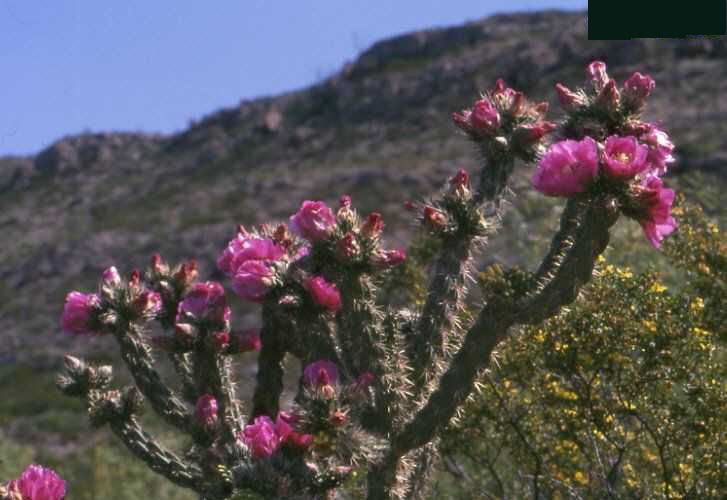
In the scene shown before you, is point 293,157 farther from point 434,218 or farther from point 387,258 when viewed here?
point 387,258

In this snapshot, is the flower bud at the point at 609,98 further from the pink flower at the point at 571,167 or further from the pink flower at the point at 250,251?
the pink flower at the point at 250,251

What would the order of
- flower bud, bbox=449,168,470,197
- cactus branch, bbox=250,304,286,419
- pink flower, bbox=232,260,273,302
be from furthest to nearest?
cactus branch, bbox=250,304,286,419
flower bud, bbox=449,168,470,197
pink flower, bbox=232,260,273,302

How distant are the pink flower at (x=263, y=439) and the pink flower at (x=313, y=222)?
771mm

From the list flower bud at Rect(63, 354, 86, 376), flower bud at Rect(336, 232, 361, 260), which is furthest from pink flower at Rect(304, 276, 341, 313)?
flower bud at Rect(63, 354, 86, 376)

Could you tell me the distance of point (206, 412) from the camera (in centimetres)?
481

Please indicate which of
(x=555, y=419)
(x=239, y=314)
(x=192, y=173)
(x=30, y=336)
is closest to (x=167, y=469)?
(x=555, y=419)

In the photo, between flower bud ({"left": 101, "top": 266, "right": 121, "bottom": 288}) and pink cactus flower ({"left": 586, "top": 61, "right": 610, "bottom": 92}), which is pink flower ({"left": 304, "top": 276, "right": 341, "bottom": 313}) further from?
pink cactus flower ({"left": 586, "top": 61, "right": 610, "bottom": 92})

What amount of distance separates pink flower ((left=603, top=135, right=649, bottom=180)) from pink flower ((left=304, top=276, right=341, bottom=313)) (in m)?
1.07

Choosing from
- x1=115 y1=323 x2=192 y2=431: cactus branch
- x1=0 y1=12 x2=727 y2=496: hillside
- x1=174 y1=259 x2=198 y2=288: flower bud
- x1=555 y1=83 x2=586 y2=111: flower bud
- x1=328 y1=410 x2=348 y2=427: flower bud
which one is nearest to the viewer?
x1=328 y1=410 x2=348 y2=427: flower bud

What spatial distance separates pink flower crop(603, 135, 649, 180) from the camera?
4203 mm

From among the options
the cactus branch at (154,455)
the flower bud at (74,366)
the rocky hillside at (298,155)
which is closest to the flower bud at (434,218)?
the cactus branch at (154,455)

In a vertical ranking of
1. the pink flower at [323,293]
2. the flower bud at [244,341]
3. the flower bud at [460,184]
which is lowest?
the flower bud at [244,341]

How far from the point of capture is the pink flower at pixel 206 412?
481 centimetres

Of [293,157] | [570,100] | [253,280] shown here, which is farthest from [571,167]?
[293,157]
